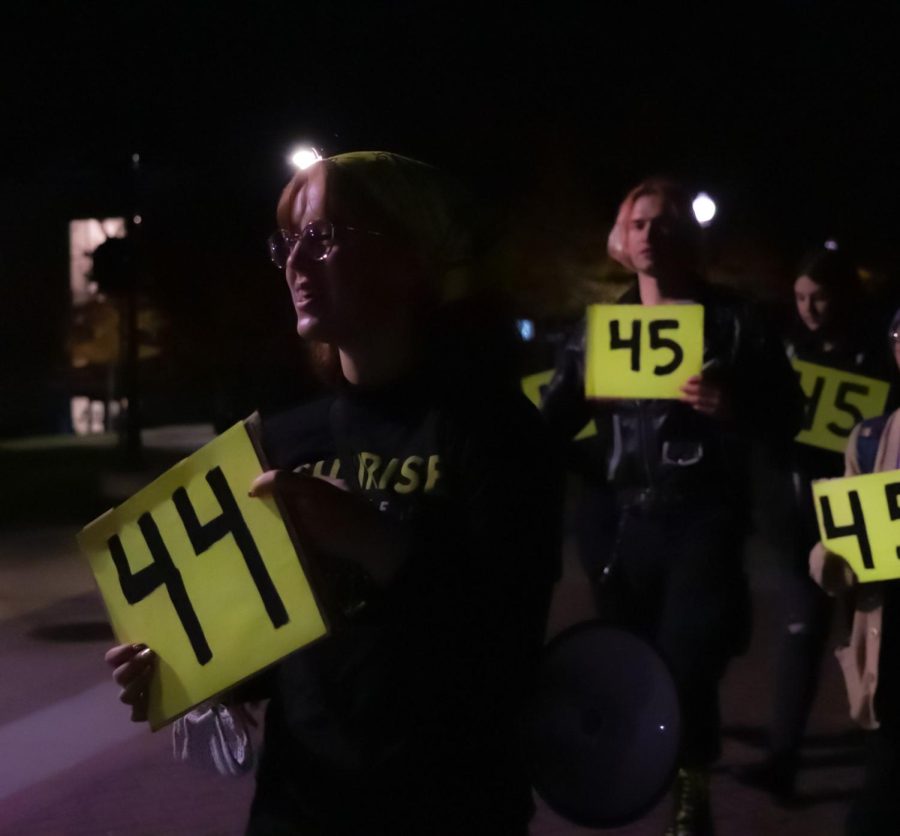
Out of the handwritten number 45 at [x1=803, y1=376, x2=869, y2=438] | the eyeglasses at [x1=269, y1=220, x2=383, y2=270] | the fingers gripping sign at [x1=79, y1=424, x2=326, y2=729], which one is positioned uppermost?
the eyeglasses at [x1=269, y1=220, x2=383, y2=270]

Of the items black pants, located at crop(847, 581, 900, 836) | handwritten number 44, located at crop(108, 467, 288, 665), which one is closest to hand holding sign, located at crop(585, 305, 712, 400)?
black pants, located at crop(847, 581, 900, 836)

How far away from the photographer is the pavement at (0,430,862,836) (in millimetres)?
4789

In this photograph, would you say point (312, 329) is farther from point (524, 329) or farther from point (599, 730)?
point (524, 329)

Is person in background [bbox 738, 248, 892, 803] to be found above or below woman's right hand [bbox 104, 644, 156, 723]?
below

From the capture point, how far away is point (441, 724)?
1956 millimetres

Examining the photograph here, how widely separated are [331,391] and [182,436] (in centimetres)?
2891

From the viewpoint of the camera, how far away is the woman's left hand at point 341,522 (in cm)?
184

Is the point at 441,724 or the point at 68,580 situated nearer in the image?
the point at 441,724

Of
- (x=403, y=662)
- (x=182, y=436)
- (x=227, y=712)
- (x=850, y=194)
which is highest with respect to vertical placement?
(x=403, y=662)

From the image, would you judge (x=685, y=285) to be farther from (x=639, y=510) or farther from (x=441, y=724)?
(x=441, y=724)

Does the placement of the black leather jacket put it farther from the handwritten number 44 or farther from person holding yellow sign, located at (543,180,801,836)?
the handwritten number 44

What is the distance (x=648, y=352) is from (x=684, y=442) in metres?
0.28

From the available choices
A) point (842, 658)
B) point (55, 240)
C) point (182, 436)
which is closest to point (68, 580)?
point (842, 658)

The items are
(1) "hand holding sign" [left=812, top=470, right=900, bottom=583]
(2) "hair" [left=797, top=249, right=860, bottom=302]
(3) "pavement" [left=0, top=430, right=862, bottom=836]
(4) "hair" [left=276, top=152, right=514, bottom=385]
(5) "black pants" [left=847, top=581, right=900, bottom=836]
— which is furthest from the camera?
(2) "hair" [left=797, top=249, right=860, bottom=302]
